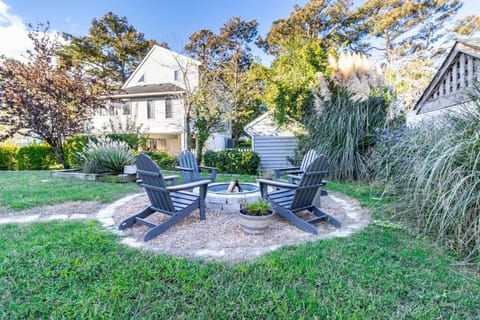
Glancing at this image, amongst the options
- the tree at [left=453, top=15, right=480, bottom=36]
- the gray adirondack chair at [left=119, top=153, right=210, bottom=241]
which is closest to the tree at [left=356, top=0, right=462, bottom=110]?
the tree at [left=453, top=15, right=480, bottom=36]

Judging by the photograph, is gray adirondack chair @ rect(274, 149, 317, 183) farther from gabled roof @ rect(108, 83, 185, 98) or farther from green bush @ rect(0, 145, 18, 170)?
green bush @ rect(0, 145, 18, 170)

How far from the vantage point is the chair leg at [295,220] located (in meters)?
2.95

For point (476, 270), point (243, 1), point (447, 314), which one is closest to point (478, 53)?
point (476, 270)

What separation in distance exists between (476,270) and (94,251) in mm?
3461

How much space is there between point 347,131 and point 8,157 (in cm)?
1367

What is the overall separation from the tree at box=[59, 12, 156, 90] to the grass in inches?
652

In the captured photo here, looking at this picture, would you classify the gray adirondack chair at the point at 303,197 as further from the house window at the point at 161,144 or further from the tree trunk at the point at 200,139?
the house window at the point at 161,144

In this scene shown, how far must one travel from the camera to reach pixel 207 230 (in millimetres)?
3027

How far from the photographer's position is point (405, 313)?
160 cm

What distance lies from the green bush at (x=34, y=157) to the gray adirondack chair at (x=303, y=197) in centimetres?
1160

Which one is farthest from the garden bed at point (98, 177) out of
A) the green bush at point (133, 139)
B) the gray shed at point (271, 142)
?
the gray shed at point (271, 142)

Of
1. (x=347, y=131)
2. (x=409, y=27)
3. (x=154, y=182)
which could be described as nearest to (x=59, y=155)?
(x=154, y=182)

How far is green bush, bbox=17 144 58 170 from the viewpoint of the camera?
1063 centimetres

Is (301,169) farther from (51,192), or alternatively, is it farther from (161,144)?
(161,144)
